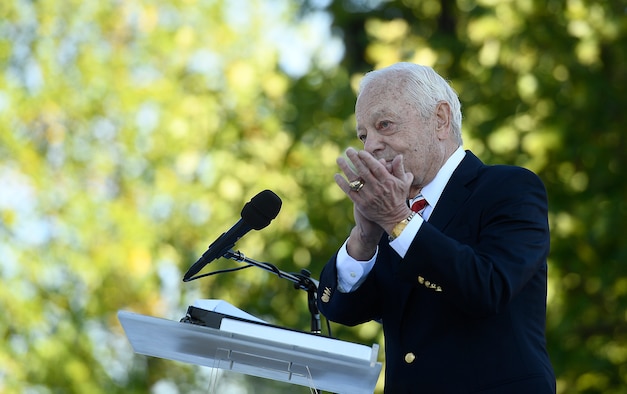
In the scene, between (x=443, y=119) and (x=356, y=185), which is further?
(x=443, y=119)

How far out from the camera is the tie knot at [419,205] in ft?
9.61

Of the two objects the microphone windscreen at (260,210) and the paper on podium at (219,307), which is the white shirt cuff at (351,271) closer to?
the microphone windscreen at (260,210)

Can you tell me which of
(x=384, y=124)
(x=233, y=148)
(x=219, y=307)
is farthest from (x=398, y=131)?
(x=233, y=148)

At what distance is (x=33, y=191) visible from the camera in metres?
10.6

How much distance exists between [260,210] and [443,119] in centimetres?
69

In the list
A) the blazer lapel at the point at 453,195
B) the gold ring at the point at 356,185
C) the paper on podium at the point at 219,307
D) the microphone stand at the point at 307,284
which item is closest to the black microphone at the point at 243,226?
the paper on podium at the point at 219,307

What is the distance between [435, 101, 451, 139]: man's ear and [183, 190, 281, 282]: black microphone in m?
0.60

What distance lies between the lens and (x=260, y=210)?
9.37 ft

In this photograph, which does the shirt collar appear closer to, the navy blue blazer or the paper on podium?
the navy blue blazer

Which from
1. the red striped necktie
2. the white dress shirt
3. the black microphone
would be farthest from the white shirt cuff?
the black microphone

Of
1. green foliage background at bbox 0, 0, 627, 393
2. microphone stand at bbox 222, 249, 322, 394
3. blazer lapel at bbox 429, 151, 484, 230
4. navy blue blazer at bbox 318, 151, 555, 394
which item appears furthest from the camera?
green foliage background at bbox 0, 0, 627, 393

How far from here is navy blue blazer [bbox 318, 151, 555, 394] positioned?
8.27 feet

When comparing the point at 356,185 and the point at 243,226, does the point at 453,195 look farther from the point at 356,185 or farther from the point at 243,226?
the point at 243,226

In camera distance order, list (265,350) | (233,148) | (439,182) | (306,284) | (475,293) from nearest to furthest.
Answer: (265,350) < (475,293) < (439,182) < (306,284) < (233,148)
